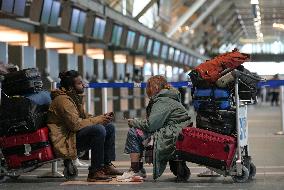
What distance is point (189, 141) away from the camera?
7207 mm

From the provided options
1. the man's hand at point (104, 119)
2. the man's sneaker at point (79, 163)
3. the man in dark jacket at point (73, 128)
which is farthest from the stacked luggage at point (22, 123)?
the man's sneaker at point (79, 163)

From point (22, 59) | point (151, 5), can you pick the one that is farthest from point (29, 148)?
point (151, 5)

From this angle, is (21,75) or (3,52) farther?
(3,52)

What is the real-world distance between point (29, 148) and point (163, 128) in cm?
138

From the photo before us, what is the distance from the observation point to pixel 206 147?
7.17 meters

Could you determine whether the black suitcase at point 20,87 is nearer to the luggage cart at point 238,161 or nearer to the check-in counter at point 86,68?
the luggage cart at point 238,161

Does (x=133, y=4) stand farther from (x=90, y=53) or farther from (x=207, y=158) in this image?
(x=207, y=158)

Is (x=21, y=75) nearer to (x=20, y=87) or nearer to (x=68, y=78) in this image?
(x=20, y=87)

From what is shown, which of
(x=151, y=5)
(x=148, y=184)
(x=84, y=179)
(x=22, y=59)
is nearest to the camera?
(x=148, y=184)

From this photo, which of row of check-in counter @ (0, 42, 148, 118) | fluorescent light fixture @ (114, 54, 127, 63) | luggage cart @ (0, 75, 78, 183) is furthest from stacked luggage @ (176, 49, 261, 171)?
fluorescent light fixture @ (114, 54, 127, 63)

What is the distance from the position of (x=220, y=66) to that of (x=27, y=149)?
6.99 feet

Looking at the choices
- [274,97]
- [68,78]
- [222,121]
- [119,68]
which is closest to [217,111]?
[222,121]

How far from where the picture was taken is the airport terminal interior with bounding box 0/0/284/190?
24.0 ft

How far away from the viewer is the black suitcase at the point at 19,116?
725cm
